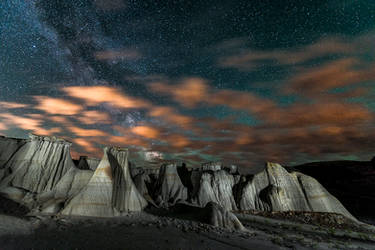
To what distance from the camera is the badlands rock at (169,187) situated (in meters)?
44.9

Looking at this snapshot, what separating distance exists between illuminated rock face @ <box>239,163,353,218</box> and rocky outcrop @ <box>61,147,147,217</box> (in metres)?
22.5

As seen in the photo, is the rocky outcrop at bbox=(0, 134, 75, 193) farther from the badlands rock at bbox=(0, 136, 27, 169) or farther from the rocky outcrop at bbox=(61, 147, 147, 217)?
the rocky outcrop at bbox=(61, 147, 147, 217)

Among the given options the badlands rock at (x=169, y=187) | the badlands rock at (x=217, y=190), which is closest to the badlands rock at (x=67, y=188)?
the badlands rock at (x=169, y=187)

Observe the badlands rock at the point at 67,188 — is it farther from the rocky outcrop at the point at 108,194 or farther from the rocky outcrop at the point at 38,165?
the rocky outcrop at the point at 38,165

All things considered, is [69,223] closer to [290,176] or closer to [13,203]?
[13,203]

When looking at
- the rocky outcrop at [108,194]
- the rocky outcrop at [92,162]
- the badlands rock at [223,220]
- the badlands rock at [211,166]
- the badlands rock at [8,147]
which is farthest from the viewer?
the badlands rock at [211,166]

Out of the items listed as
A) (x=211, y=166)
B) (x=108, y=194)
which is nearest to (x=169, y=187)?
(x=211, y=166)

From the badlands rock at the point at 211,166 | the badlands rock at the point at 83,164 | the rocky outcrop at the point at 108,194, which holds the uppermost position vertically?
the badlands rock at the point at 211,166

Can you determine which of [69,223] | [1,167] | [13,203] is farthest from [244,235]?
[1,167]

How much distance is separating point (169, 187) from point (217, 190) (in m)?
10.5

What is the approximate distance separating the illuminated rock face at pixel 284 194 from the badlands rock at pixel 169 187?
12.7m

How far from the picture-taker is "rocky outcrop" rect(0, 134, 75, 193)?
113 ft

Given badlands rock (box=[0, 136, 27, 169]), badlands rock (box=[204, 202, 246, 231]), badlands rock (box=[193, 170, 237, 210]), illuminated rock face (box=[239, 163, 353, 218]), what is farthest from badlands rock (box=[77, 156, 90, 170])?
badlands rock (box=[204, 202, 246, 231])

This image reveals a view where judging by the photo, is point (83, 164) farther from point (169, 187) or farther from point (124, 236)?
point (124, 236)
